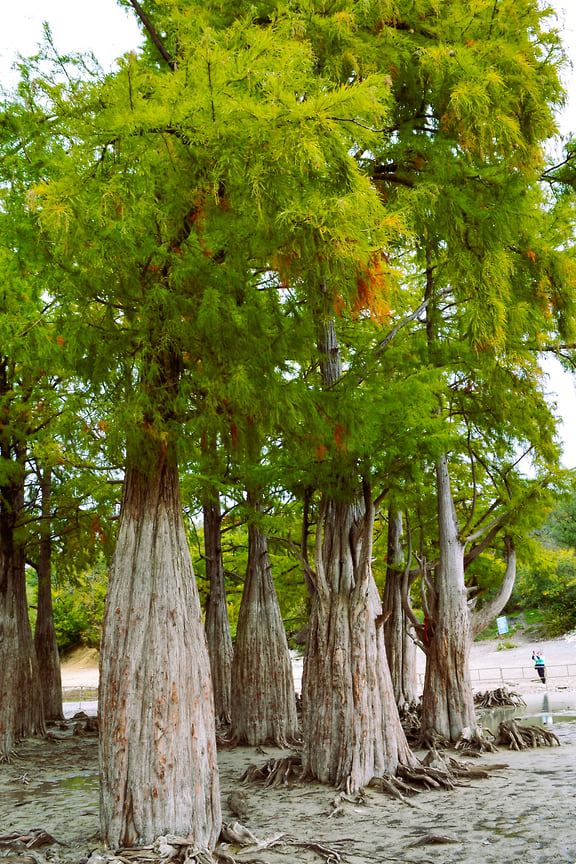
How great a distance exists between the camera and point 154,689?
689 cm

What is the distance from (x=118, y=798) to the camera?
6750mm

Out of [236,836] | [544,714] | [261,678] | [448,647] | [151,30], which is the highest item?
[151,30]

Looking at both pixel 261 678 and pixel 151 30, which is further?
pixel 261 678

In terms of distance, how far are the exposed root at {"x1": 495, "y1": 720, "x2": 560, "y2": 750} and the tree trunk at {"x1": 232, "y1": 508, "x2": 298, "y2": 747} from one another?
14.2 ft

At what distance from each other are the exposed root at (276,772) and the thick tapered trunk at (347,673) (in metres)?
0.32

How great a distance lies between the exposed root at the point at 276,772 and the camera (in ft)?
34.2

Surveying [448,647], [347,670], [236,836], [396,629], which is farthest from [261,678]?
[236,836]

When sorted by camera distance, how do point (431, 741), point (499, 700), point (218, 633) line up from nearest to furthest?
point (431, 741) → point (218, 633) → point (499, 700)

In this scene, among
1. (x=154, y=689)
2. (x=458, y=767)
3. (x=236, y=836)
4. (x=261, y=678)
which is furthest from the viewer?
(x=261, y=678)

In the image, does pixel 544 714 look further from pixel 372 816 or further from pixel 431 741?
pixel 372 816

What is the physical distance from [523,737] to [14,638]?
A: 33.7 ft

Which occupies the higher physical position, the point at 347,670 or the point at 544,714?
the point at 347,670

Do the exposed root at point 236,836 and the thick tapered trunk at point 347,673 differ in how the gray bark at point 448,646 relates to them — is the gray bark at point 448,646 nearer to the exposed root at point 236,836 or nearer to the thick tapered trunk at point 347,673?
the thick tapered trunk at point 347,673

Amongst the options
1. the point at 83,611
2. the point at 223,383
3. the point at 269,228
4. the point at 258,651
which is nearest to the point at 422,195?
the point at 269,228
